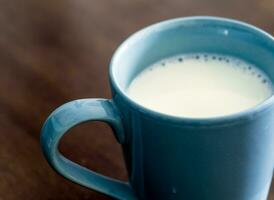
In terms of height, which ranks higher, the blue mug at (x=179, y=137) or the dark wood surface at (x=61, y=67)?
the blue mug at (x=179, y=137)

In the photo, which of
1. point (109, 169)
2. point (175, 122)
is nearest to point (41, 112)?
point (109, 169)

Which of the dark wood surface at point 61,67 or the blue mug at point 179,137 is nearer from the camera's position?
the blue mug at point 179,137

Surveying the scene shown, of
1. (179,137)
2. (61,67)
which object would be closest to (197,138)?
(179,137)

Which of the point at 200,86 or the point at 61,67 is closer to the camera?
the point at 200,86

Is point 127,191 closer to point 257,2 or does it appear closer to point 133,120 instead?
point 133,120

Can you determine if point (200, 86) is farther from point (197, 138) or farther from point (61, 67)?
point (61, 67)
